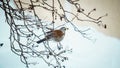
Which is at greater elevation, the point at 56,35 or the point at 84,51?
the point at 56,35

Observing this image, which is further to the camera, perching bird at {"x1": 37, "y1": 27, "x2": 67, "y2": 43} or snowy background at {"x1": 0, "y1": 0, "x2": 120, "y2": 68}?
snowy background at {"x1": 0, "y1": 0, "x2": 120, "y2": 68}

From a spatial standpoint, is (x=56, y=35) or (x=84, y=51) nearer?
(x=56, y=35)

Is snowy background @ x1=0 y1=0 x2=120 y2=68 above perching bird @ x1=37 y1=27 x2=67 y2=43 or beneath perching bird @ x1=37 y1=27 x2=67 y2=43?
beneath

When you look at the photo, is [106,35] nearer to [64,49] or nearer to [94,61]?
[94,61]

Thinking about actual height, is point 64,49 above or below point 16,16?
below

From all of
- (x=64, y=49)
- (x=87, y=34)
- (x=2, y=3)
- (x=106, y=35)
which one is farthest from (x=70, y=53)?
(x=2, y=3)

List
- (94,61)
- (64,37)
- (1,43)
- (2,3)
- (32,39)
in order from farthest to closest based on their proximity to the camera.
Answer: (94,61)
(64,37)
(1,43)
(32,39)
(2,3)

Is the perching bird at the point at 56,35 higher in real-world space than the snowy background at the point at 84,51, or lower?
higher

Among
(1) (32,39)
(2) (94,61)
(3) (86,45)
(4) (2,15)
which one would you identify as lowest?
(2) (94,61)

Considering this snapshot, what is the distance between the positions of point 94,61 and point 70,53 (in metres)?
0.23

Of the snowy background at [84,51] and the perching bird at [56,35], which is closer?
the perching bird at [56,35]

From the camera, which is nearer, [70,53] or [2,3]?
[2,3]

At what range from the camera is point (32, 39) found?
136 centimetres

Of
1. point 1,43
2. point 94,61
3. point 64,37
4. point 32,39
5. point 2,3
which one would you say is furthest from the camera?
point 94,61
